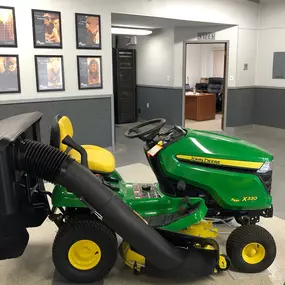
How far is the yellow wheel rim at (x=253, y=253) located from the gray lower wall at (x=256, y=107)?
18.3 ft

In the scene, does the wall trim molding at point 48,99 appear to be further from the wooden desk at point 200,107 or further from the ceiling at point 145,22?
the wooden desk at point 200,107

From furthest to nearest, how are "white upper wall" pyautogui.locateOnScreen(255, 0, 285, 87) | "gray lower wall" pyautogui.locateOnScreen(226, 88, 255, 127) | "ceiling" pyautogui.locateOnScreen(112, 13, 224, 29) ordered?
"gray lower wall" pyautogui.locateOnScreen(226, 88, 255, 127) < "white upper wall" pyautogui.locateOnScreen(255, 0, 285, 87) < "ceiling" pyautogui.locateOnScreen(112, 13, 224, 29)

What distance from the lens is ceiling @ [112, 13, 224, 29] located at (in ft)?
19.2

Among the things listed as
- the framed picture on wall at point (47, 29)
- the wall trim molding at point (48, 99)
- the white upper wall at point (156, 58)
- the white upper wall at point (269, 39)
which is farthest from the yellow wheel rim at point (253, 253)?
the white upper wall at point (156, 58)

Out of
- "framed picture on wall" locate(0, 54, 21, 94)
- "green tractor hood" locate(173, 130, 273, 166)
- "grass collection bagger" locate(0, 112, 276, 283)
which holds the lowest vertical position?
"grass collection bagger" locate(0, 112, 276, 283)

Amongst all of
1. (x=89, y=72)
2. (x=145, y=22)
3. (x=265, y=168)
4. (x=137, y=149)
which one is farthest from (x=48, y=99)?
(x=265, y=168)

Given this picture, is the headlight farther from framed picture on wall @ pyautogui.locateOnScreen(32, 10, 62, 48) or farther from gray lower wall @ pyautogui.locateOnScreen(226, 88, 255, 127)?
gray lower wall @ pyautogui.locateOnScreen(226, 88, 255, 127)

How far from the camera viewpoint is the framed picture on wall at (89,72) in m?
5.13

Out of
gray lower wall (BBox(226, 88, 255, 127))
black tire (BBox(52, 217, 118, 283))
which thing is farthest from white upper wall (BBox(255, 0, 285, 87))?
black tire (BBox(52, 217, 118, 283))

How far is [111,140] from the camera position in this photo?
573 centimetres

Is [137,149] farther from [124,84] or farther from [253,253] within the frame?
[253,253]

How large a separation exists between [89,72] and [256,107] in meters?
4.42

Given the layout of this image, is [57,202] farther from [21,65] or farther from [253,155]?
[21,65]

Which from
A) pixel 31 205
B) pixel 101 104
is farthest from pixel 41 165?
pixel 101 104
